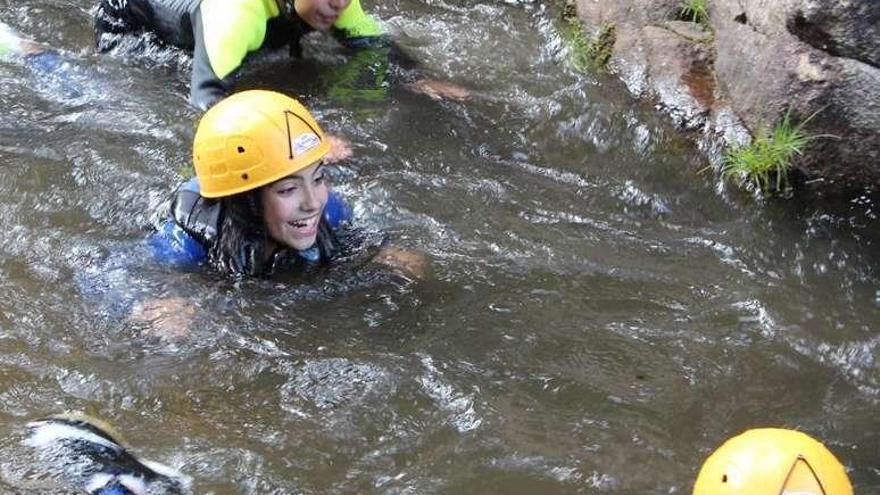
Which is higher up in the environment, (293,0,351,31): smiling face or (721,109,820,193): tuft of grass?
(293,0,351,31): smiling face

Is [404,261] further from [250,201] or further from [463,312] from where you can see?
[250,201]

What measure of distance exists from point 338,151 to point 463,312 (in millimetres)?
1451

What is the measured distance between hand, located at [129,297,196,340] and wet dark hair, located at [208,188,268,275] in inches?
9.8

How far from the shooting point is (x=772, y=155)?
5246 mm

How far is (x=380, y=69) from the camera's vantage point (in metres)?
6.59

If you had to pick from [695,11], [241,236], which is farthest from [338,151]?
[695,11]

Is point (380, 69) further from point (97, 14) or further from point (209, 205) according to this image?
point (209, 205)

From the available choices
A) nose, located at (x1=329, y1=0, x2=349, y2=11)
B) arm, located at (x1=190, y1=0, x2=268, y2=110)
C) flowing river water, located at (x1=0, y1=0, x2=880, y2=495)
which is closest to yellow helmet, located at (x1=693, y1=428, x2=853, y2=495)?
flowing river water, located at (x1=0, y1=0, x2=880, y2=495)

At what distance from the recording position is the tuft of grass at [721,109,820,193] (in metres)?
5.22

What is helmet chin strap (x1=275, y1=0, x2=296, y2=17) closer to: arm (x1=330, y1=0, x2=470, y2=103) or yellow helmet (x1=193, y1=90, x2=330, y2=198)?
arm (x1=330, y1=0, x2=470, y2=103)

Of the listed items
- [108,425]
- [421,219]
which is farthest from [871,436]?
[108,425]

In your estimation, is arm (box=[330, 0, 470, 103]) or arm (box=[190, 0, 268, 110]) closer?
arm (box=[190, 0, 268, 110])

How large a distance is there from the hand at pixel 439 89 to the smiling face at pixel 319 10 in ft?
1.98

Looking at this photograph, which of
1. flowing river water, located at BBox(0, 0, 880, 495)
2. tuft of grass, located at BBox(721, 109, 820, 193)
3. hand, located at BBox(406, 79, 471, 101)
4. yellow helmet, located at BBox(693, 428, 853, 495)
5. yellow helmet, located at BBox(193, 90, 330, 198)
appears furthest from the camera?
hand, located at BBox(406, 79, 471, 101)
